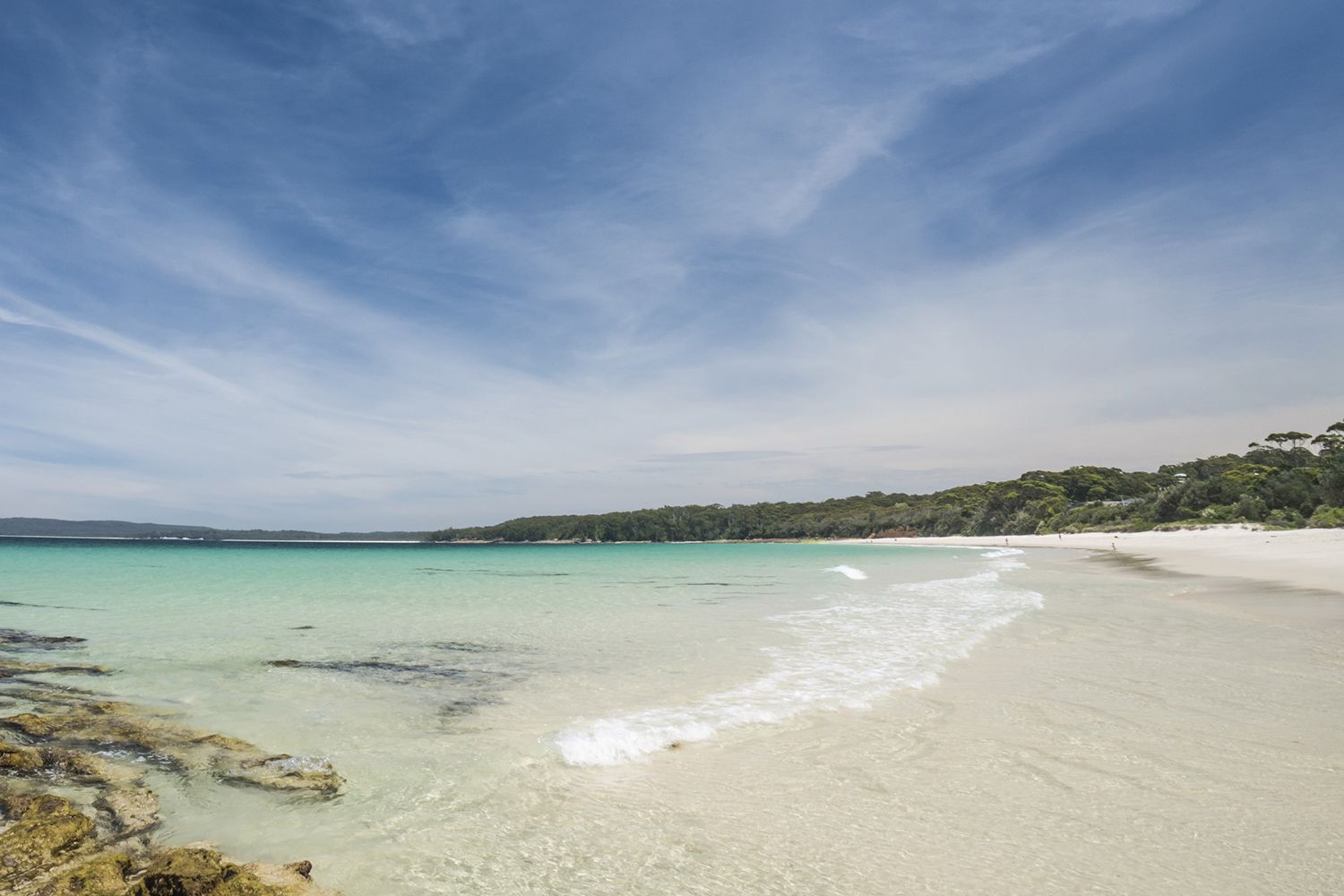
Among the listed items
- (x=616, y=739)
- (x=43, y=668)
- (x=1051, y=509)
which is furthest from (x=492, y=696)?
(x=1051, y=509)

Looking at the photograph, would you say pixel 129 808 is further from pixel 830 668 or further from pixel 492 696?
pixel 830 668

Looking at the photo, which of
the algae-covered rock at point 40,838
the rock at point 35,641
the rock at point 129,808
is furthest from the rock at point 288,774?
the rock at point 35,641

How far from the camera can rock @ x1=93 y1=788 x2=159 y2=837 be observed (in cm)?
421

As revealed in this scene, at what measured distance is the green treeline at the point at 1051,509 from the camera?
48.5 metres

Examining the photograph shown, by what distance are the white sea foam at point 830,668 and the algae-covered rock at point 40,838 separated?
3147 mm

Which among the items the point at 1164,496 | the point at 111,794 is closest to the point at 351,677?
the point at 111,794

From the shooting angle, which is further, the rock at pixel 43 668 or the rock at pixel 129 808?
the rock at pixel 43 668

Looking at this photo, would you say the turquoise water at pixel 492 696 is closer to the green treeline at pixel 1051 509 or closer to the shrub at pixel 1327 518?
the shrub at pixel 1327 518

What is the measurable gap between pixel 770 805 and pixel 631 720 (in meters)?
2.42

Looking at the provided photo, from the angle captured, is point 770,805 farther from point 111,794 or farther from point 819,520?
point 819,520

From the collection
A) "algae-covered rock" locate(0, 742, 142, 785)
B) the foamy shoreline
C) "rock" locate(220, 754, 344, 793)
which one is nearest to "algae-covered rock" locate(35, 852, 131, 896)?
"rock" locate(220, 754, 344, 793)

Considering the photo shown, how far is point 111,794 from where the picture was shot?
185 inches

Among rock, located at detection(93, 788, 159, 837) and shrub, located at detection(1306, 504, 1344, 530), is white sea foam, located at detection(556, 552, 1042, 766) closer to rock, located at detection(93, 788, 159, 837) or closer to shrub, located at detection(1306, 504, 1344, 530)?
rock, located at detection(93, 788, 159, 837)

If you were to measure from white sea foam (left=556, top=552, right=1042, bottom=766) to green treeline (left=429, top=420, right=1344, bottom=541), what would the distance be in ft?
127
